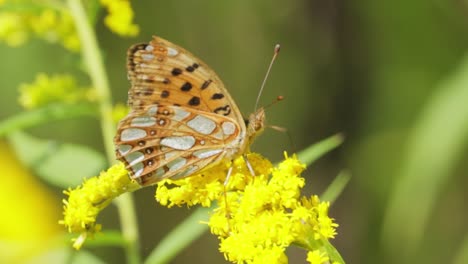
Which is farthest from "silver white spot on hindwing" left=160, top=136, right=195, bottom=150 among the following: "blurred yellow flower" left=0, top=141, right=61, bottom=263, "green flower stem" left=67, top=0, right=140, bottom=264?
"blurred yellow flower" left=0, top=141, right=61, bottom=263

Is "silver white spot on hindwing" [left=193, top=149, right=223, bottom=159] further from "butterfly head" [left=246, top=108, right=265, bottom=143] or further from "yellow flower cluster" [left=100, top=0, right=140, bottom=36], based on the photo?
"yellow flower cluster" [left=100, top=0, right=140, bottom=36]

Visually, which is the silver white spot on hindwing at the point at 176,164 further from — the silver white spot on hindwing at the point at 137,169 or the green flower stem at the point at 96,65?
the green flower stem at the point at 96,65

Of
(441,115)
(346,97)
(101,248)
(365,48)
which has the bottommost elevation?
(101,248)

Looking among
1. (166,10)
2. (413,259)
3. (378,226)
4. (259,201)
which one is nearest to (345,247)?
(378,226)

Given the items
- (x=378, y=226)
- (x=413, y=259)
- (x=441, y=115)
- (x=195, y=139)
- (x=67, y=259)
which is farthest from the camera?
(x=378, y=226)

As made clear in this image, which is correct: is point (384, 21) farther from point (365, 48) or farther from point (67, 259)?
point (67, 259)

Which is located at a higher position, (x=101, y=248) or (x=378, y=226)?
(x=378, y=226)
